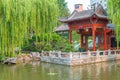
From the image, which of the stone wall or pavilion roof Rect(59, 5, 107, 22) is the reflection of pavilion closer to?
pavilion roof Rect(59, 5, 107, 22)

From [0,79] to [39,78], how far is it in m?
1.79

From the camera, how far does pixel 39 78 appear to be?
1081cm

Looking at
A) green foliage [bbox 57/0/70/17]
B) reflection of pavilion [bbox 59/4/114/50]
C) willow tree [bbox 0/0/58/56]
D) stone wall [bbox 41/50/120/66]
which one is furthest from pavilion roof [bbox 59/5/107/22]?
green foliage [bbox 57/0/70/17]

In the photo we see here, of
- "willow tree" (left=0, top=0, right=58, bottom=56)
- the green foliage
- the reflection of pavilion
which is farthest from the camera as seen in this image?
the green foliage

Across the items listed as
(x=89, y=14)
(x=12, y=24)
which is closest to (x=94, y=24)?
(x=89, y=14)

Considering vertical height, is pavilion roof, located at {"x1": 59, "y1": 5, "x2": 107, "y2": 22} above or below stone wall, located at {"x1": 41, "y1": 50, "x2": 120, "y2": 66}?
above

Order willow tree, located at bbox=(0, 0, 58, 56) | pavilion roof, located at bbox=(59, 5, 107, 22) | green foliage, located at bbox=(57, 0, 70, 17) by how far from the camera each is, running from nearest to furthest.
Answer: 1. willow tree, located at bbox=(0, 0, 58, 56)
2. pavilion roof, located at bbox=(59, 5, 107, 22)
3. green foliage, located at bbox=(57, 0, 70, 17)

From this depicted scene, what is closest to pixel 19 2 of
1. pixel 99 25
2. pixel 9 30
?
pixel 9 30

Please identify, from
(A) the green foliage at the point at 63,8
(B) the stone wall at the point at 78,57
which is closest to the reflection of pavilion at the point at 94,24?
(B) the stone wall at the point at 78,57

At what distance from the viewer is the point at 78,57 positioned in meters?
15.7

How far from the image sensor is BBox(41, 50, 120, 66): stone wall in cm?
1541

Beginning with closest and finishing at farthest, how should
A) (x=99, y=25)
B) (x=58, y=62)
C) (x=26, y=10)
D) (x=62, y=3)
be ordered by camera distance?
(x=26, y=10) → (x=58, y=62) → (x=99, y=25) → (x=62, y=3)

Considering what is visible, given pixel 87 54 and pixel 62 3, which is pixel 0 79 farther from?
pixel 62 3

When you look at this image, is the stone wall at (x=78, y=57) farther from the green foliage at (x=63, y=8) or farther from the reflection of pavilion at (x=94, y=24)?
the green foliage at (x=63, y=8)
